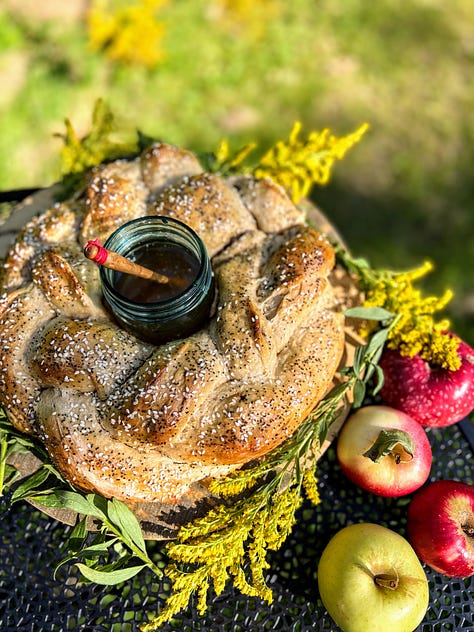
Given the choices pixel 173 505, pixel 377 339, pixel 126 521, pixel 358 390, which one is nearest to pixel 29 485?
pixel 126 521

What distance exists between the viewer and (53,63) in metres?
→ 4.05

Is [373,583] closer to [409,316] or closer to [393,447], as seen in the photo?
[393,447]

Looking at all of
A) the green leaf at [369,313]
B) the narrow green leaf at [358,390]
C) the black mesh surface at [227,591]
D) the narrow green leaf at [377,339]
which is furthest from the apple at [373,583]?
the green leaf at [369,313]

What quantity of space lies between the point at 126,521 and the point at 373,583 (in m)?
0.84

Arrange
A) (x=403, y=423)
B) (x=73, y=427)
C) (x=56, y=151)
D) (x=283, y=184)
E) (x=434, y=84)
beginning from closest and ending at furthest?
(x=73, y=427) < (x=403, y=423) < (x=283, y=184) < (x=56, y=151) < (x=434, y=84)

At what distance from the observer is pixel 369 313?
2.14 meters

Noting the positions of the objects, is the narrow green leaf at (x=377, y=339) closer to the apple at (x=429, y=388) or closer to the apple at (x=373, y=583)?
the apple at (x=429, y=388)

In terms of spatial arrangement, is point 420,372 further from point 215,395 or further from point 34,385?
point 34,385

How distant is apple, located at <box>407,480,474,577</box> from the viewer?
2.07 meters

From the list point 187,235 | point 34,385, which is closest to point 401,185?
point 187,235

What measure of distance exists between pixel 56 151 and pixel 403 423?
2.87m

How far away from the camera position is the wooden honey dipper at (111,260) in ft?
5.06

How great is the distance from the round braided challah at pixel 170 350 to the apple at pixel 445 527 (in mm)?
593

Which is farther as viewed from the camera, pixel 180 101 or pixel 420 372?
pixel 180 101
